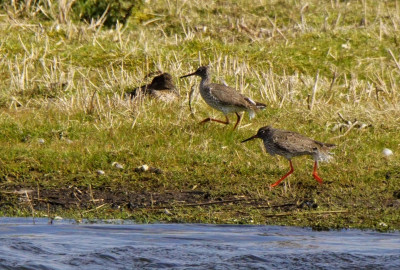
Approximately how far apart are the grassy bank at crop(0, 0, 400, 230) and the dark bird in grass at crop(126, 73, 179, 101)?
134 mm

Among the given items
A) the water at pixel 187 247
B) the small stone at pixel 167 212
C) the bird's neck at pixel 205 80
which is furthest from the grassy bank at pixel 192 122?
the bird's neck at pixel 205 80

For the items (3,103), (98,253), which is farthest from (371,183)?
(3,103)

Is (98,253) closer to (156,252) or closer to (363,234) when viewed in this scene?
(156,252)

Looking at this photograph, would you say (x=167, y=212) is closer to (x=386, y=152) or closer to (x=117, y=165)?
(x=117, y=165)

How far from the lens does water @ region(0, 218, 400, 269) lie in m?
6.91

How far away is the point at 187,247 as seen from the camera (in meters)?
7.21

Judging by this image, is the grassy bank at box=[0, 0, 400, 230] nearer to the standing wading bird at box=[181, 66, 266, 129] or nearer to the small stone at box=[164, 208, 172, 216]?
the small stone at box=[164, 208, 172, 216]

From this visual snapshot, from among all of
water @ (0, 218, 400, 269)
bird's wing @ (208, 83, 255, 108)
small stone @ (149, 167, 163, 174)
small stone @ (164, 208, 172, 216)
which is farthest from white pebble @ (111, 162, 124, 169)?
bird's wing @ (208, 83, 255, 108)

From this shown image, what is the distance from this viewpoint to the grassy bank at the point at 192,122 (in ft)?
26.7

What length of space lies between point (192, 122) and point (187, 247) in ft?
9.89

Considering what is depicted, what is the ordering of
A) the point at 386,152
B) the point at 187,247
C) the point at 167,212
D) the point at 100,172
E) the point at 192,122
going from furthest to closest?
the point at 192,122 → the point at 386,152 → the point at 100,172 → the point at 167,212 → the point at 187,247

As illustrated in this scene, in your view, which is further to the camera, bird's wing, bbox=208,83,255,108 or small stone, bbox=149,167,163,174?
bird's wing, bbox=208,83,255,108

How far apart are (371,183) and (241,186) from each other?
1.36 meters

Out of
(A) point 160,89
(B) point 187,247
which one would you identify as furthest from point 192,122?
(B) point 187,247
